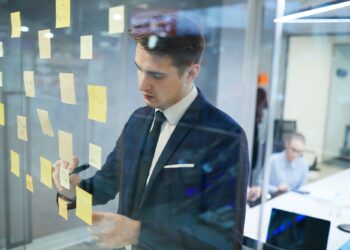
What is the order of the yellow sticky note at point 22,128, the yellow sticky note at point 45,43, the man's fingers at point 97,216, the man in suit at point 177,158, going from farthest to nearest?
1. the yellow sticky note at point 22,128
2. the yellow sticky note at point 45,43
3. the man's fingers at point 97,216
4. the man in suit at point 177,158

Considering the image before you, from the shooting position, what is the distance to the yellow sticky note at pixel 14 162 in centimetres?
184

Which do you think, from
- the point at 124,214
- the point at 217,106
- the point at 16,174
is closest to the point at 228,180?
the point at 217,106

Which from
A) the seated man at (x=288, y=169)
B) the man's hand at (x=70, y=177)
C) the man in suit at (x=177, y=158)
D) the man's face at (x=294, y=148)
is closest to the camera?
the man in suit at (x=177, y=158)

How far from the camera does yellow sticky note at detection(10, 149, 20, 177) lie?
72.3 inches

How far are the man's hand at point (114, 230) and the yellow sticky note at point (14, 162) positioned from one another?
2.59ft

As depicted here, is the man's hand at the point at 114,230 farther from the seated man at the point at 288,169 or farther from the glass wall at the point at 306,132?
the seated man at the point at 288,169

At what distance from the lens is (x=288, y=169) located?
88.4 inches

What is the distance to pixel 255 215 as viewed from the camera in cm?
116

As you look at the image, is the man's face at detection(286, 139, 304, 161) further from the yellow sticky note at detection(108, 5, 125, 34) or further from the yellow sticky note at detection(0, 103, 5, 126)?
the yellow sticky note at detection(0, 103, 5, 126)

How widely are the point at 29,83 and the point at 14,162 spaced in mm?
513

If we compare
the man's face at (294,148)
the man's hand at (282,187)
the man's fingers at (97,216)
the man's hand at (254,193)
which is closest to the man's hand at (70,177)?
the man's fingers at (97,216)

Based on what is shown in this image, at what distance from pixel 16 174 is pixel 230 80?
1.33 m

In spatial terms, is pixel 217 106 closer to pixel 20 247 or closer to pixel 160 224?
pixel 160 224

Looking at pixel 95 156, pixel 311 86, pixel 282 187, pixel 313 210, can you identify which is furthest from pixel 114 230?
pixel 311 86
